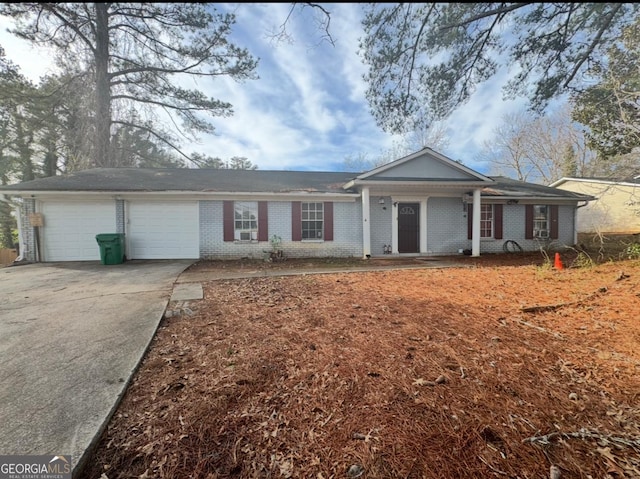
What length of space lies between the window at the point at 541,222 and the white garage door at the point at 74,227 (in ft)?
56.3

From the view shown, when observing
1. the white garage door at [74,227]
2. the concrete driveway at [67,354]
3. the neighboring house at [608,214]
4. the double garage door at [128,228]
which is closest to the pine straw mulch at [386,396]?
the concrete driveway at [67,354]

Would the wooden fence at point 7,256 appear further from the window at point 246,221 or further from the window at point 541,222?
the window at point 541,222

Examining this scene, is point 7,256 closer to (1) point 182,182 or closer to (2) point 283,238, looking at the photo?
(1) point 182,182

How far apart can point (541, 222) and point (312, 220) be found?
34.1ft

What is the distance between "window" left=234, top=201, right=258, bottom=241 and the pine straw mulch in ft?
19.9

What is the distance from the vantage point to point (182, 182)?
33.9 feet

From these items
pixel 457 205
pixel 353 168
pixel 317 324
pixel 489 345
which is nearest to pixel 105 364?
pixel 317 324

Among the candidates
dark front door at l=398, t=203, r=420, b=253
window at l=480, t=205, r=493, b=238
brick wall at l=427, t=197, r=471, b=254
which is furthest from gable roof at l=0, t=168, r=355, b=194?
window at l=480, t=205, r=493, b=238

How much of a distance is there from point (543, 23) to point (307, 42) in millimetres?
4721

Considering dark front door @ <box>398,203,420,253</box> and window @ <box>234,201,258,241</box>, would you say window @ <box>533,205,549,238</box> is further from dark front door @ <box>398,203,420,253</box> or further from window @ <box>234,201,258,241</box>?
window @ <box>234,201,258,241</box>

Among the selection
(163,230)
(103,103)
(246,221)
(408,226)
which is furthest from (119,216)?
(408,226)

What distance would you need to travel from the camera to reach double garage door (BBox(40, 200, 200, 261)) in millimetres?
9141

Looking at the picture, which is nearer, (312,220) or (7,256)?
(312,220)

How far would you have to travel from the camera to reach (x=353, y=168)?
26.8 m
